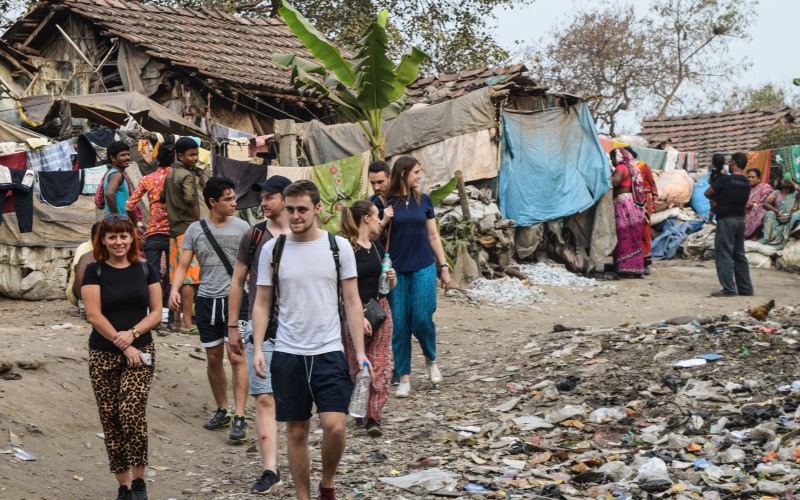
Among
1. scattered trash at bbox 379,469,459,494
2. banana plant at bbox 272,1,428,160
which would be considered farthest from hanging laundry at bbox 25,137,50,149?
scattered trash at bbox 379,469,459,494

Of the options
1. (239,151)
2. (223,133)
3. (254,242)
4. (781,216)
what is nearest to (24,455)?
(254,242)

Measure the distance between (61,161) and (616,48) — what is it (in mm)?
25955

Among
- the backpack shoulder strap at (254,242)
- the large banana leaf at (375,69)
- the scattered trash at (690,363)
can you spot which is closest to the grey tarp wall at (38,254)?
the large banana leaf at (375,69)

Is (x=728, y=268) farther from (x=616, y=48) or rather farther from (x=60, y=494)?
(x=616, y=48)

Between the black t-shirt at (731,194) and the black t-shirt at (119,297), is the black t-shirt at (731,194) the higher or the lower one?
the higher one

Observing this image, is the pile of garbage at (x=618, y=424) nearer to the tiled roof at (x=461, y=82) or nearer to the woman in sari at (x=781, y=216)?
the tiled roof at (x=461, y=82)

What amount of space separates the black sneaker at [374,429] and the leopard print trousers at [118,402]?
1980 mm

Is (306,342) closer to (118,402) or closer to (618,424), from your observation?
(118,402)

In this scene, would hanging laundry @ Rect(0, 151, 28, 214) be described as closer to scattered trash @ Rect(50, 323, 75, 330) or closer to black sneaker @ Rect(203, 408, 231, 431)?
scattered trash @ Rect(50, 323, 75, 330)

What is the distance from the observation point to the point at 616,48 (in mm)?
34094

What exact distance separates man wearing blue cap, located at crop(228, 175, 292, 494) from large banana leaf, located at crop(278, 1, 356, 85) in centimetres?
717

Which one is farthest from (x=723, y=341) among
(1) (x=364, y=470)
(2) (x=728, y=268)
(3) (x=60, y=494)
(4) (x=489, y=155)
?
(4) (x=489, y=155)

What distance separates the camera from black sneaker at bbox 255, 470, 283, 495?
5.41 m

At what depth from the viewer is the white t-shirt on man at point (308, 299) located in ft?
15.3
